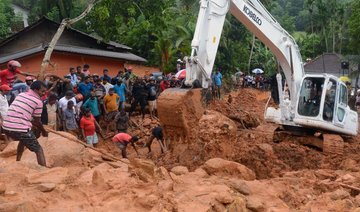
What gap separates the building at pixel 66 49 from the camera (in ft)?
62.6

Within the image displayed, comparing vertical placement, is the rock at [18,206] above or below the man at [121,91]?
below

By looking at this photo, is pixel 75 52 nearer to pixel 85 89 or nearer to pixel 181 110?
pixel 85 89

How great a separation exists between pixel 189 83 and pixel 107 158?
2.03 m

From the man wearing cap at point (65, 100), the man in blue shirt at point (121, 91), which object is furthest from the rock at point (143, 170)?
the man in blue shirt at point (121, 91)

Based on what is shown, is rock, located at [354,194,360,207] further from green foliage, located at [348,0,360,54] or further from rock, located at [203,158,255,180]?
green foliage, located at [348,0,360,54]

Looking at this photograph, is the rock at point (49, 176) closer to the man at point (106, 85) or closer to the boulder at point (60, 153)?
the boulder at point (60, 153)

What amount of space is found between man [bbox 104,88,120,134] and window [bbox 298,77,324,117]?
4.68 m

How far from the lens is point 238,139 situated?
11.2 m

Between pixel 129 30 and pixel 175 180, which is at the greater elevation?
pixel 129 30

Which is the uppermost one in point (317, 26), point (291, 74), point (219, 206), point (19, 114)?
point (317, 26)

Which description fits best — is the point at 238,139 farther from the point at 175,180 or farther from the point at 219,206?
the point at 219,206

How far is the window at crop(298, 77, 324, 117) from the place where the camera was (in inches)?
455

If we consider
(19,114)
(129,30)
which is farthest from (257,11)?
(129,30)

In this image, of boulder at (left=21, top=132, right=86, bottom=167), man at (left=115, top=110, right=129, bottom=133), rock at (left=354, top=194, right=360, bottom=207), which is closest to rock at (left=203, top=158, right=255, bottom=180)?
rock at (left=354, top=194, right=360, bottom=207)
